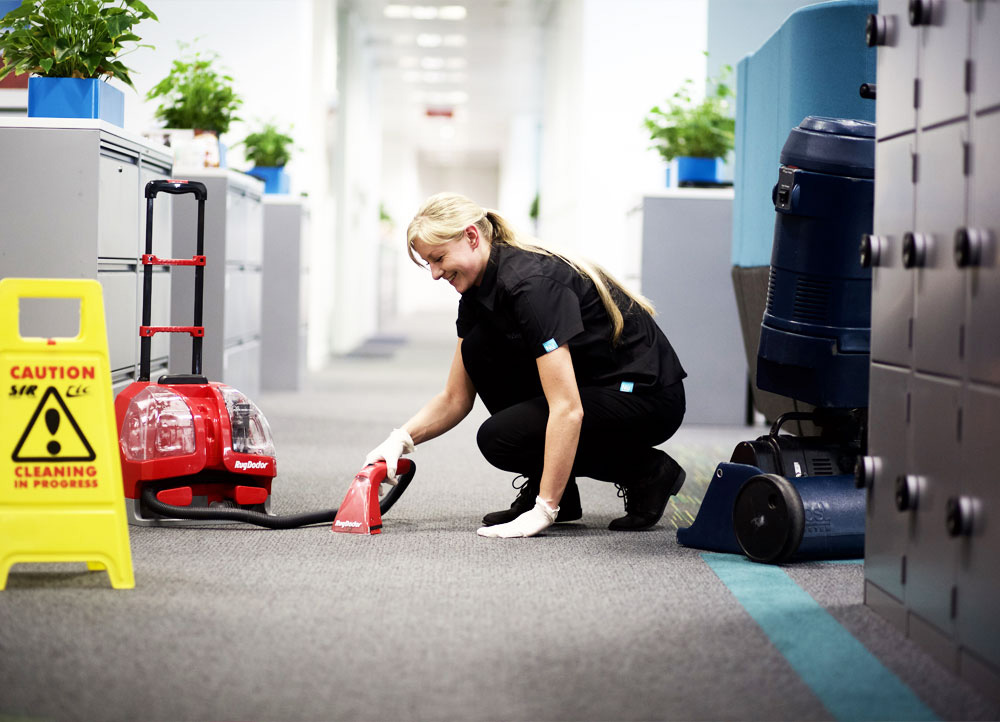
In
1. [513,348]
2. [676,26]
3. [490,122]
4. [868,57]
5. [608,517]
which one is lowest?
[608,517]

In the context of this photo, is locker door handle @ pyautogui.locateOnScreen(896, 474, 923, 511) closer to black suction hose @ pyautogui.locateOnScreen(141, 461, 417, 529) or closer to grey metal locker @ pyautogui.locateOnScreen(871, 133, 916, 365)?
grey metal locker @ pyautogui.locateOnScreen(871, 133, 916, 365)

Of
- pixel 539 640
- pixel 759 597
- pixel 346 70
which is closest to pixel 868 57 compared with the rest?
pixel 759 597

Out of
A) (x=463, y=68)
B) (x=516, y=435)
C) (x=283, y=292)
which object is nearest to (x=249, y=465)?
(x=516, y=435)

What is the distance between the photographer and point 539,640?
1913mm

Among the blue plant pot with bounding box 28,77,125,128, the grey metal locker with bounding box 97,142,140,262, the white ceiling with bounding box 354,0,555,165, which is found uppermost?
the white ceiling with bounding box 354,0,555,165

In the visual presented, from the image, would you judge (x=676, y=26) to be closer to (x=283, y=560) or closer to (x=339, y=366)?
(x=339, y=366)

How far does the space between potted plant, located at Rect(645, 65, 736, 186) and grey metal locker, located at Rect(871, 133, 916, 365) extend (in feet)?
11.4

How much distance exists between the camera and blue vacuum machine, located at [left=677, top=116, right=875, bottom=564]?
2.51 meters

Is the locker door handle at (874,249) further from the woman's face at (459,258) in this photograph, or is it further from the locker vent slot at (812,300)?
the woman's face at (459,258)

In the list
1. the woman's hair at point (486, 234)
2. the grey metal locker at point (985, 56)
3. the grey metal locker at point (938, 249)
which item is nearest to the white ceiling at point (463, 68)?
the woman's hair at point (486, 234)

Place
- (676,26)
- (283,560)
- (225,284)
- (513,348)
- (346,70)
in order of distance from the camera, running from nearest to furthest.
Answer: (283,560) → (513,348) → (225,284) → (676,26) → (346,70)

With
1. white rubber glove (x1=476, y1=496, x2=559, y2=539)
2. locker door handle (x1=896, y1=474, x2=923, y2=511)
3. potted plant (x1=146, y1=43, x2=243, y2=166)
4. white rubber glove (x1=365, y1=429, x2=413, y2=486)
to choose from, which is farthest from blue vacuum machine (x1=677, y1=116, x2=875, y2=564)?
potted plant (x1=146, y1=43, x2=243, y2=166)

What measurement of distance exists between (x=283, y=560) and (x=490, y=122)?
1975 centimetres

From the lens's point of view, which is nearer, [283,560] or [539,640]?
[539,640]
